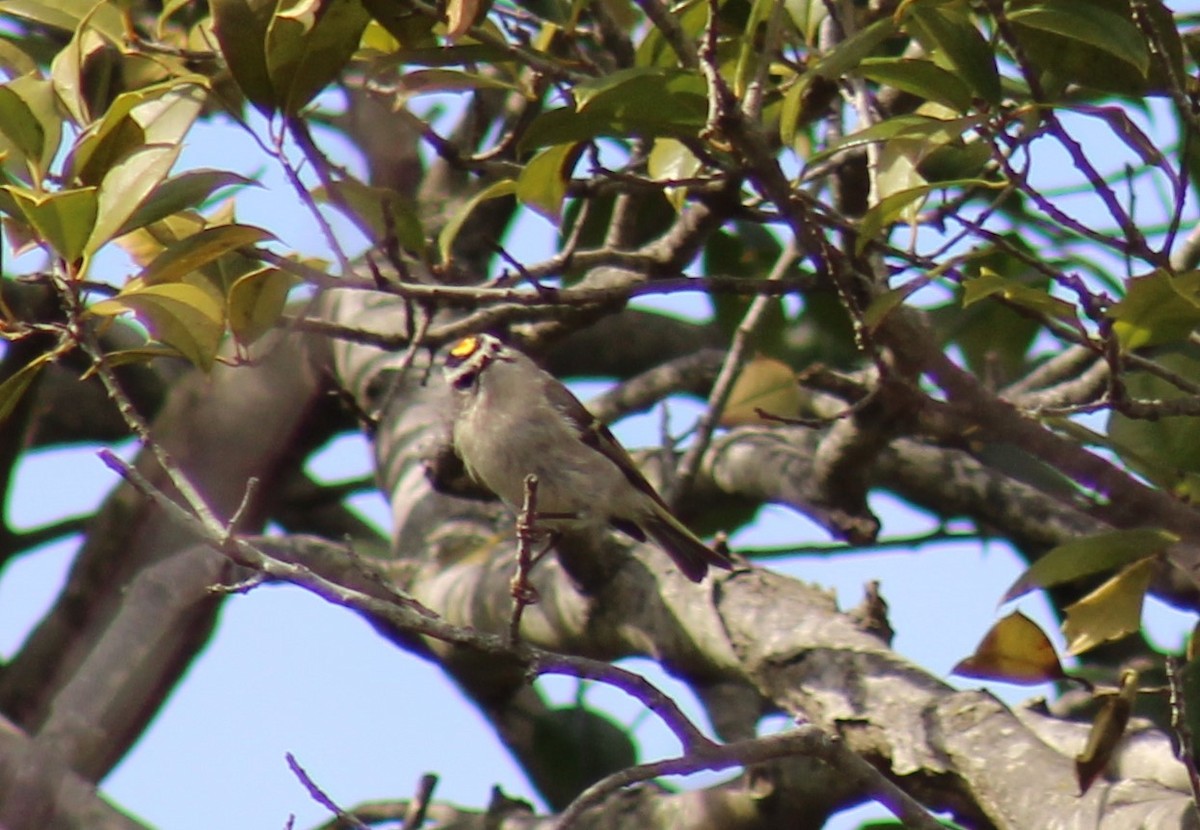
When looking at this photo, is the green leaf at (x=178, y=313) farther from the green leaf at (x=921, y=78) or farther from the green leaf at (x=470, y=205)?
the green leaf at (x=921, y=78)

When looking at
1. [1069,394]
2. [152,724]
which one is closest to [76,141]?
[1069,394]

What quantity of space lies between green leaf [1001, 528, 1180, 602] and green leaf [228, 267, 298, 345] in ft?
4.26

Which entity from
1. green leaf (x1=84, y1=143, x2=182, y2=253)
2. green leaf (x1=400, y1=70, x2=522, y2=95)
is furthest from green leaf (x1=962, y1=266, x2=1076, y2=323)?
green leaf (x1=84, y1=143, x2=182, y2=253)

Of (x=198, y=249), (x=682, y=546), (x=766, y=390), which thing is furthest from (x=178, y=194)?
(x=766, y=390)

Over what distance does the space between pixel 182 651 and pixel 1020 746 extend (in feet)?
8.18

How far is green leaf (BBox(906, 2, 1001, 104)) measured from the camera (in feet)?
7.78

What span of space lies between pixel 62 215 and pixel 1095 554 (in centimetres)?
164

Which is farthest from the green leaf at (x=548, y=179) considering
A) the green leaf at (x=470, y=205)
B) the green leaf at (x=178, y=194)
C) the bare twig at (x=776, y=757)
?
the bare twig at (x=776, y=757)

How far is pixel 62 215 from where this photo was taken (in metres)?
2.28

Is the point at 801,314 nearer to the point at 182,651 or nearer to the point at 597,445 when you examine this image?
the point at 597,445

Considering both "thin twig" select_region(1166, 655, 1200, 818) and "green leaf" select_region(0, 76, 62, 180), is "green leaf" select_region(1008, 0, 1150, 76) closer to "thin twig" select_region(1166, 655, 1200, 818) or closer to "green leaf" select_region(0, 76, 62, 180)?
"thin twig" select_region(1166, 655, 1200, 818)

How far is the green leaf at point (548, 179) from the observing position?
2.59 m

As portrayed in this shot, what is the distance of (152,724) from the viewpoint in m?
4.53

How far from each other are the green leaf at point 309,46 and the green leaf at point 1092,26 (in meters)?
0.99
